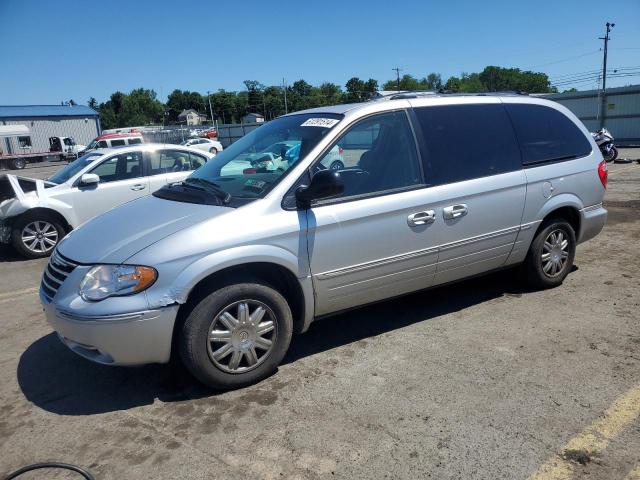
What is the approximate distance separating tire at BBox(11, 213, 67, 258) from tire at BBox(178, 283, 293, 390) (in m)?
5.58

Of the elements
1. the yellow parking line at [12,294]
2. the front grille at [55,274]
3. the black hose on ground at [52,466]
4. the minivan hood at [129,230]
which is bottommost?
the black hose on ground at [52,466]

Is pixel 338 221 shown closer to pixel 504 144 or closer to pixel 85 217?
pixel 504 144

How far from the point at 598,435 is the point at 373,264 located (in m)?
1.75

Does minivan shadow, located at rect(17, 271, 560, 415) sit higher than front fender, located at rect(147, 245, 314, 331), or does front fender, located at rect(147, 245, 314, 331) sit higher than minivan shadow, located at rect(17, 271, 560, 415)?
front fender, located at rect(147, 245, 314, 331)

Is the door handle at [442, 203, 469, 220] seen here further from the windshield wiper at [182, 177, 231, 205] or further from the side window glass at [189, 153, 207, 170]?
the side window glass at [189, 153, 207, 170]

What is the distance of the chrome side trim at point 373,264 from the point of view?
3.62 m

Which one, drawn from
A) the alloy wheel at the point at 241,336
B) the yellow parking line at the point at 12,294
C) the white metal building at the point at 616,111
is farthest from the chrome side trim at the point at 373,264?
the white metal building at the point at 616,111

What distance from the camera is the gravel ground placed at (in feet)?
8.75

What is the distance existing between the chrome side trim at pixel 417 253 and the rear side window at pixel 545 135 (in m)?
0.63

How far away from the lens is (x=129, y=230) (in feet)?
11.3

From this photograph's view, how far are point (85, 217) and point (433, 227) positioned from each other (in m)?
5.97

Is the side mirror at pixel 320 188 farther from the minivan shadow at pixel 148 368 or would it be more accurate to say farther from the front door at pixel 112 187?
the front door at pixel 112 187

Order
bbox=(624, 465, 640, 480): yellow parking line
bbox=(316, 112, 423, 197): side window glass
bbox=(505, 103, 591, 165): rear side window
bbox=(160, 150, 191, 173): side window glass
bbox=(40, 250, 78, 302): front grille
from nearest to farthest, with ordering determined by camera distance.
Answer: bbox=(624, 465, 640, 480): yellow parking line
bbox=(40, 250, 78, 302): front grille
bbox=(316, 112, 423, 197): side window glass
bbox=(505, 103, 591, 165): rear side window
bbox=(160, 150, 191, 173): side window glass

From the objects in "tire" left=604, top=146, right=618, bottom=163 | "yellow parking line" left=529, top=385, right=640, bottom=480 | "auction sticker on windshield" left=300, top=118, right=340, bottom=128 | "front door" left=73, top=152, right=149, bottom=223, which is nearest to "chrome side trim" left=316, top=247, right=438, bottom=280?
"auction sticker on windshield" left=300, top=118, right=340, bottom=128
